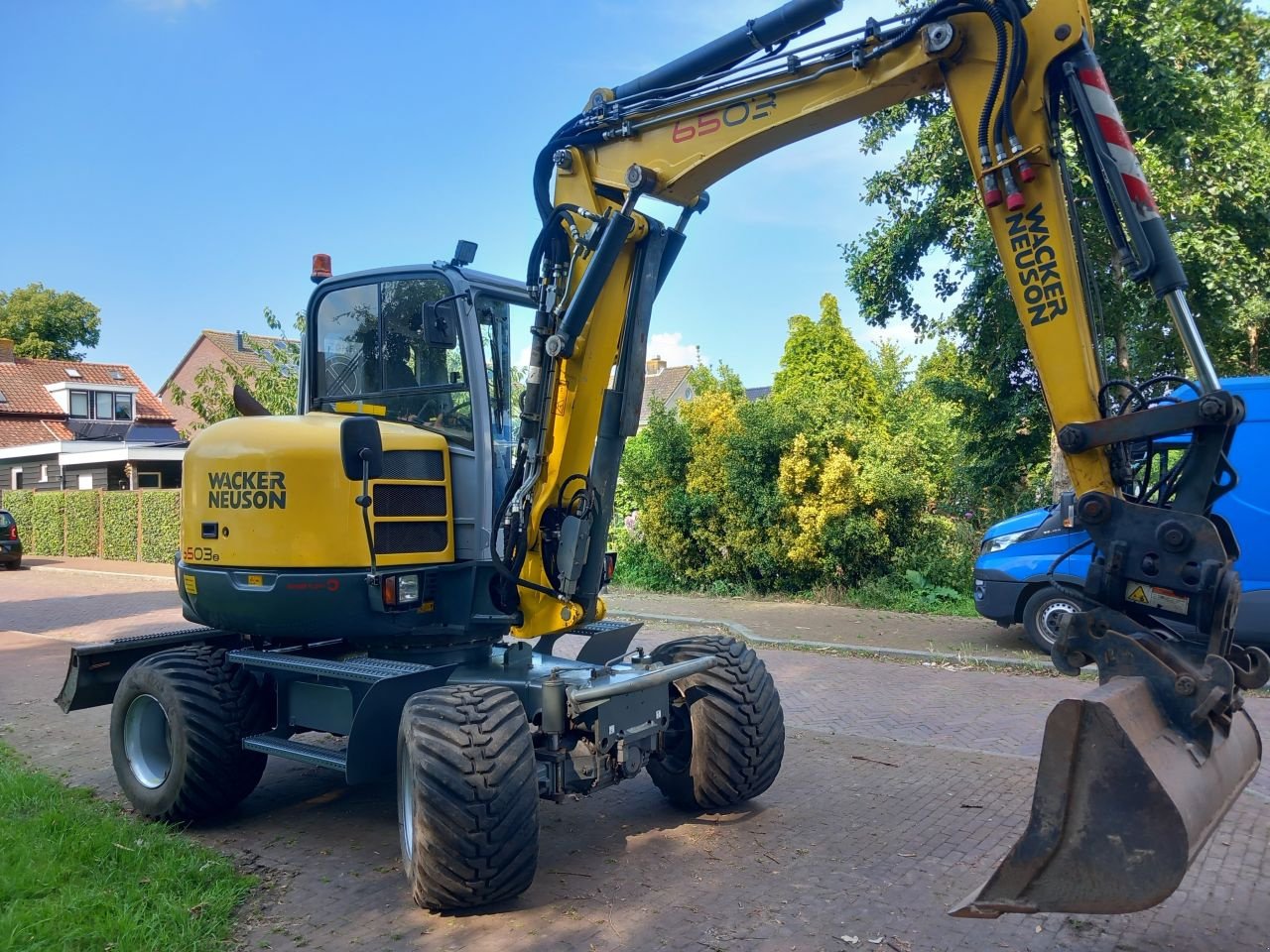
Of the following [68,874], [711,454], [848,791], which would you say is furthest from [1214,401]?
[711,454]

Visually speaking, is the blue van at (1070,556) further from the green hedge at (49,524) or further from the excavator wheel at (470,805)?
the green hedge at (49,524)

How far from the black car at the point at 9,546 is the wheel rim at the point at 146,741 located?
22625mm

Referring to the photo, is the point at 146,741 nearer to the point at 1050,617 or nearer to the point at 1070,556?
the point at 1070,556

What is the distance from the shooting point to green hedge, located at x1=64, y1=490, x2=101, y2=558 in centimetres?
2719

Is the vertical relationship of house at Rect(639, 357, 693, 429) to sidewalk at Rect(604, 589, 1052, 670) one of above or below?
above

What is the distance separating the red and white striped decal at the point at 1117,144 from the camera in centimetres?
417

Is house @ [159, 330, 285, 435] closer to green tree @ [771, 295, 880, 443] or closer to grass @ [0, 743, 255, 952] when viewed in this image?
green tree @ [771, 295, 880, 443]

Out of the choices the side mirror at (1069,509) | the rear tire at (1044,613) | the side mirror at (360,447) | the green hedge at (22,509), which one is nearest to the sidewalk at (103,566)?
the green hedge at (22,509)

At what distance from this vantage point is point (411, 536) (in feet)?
18.5

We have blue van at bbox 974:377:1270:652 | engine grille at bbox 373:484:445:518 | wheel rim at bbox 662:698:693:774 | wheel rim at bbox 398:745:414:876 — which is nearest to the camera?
wheel rim at bbox 398:745:414:876

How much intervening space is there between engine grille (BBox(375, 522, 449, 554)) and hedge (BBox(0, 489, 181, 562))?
1928 cm

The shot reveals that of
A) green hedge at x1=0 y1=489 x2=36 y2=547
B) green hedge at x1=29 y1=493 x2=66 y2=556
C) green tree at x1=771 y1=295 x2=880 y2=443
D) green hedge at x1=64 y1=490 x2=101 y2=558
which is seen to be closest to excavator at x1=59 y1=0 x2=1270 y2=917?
green tree at x1=771 y1=295 x2=880 y2=443

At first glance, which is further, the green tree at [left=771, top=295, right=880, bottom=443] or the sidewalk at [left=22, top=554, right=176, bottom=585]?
the green tree at [left=771, top=295, right=880, bottom=443]

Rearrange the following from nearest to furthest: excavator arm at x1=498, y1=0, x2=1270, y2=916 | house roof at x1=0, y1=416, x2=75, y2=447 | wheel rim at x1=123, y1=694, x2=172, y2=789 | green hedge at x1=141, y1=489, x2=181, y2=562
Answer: excavator arm at x1=498, y1=0, x2=1270, y2=916 → wheel rim at x1=123, y1=694, x2=172, y2=789 → green hedge at x1=141, y1=489, x2=181, y2=562 → house roof at x1=0, y1=416, x2=75, y2=447
